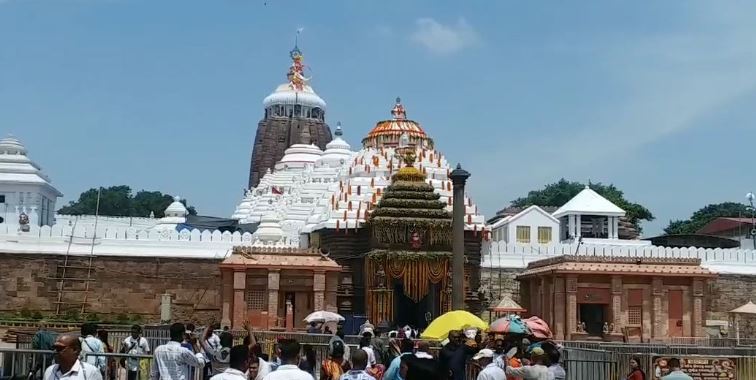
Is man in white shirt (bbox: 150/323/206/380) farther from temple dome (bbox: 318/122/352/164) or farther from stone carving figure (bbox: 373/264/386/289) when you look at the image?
temple dome (bbox: 318/122/352/164)

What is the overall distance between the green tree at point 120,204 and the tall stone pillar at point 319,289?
7397 centimetres

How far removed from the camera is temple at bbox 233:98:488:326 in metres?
34.8

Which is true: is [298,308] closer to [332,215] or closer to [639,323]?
[332,215]

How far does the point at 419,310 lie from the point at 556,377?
26086 mm

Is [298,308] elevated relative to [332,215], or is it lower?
lower

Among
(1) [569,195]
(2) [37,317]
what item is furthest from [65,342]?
(1) [569,195]

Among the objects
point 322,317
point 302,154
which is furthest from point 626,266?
point 302,154

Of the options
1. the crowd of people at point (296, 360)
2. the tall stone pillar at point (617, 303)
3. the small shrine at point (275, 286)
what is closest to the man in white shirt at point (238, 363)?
the crowd of people at point (296, 360)

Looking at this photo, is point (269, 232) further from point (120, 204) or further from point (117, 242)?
point (120, 204)

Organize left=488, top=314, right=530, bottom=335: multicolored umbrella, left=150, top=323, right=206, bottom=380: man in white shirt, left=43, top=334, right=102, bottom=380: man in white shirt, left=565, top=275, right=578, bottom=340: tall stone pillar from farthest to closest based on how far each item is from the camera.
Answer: left=565, top=275, right=578, bottom=340: tall stone pillar < left=488, top=314, right=530, bottom=335: multicolored umbrella < left=150, top=323, right=206, bottom=380: man in white shirt < left=43, top=334, right=102, bottom=380: man in white shirt

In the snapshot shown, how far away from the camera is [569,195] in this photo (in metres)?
83.9

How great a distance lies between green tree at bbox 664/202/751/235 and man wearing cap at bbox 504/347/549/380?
70.0 m

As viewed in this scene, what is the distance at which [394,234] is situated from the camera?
1380 inches

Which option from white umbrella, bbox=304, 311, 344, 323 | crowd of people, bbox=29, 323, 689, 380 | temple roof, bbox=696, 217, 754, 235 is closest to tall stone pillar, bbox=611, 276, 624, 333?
white umbrella, bbox=304, 311, 344, 323
